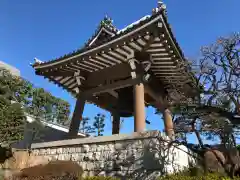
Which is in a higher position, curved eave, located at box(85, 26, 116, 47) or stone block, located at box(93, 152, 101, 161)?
curved eave, located at box(85, 26, 116, 47)

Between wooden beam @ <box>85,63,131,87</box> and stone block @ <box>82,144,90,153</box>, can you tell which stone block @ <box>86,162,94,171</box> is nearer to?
stone block @ <box>82,144,90,153</box>

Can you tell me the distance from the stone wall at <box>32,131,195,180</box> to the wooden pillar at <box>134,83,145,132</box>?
616 millimetres

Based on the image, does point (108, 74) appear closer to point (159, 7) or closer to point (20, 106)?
point (159, 7)

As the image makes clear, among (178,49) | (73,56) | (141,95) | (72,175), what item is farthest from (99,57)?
(72,175)

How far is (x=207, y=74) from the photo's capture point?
646 centimetres

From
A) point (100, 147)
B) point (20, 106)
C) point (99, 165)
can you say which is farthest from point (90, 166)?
point (20, 106)

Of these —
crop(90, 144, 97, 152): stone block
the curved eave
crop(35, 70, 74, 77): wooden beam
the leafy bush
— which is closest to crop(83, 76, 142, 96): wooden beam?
crop(35, 70, 74, 77): wooden beam

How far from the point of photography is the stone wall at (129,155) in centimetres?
626

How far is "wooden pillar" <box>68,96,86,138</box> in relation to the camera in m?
9.30

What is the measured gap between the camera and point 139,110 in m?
7.57

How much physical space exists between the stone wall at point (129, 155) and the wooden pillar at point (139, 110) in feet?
2.02

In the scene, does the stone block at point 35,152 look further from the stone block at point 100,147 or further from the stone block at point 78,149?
the stone block at point 100,147

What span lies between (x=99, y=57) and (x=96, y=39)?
8.60ft

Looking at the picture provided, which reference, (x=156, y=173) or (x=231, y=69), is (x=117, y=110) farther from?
(x=231, y=69)
